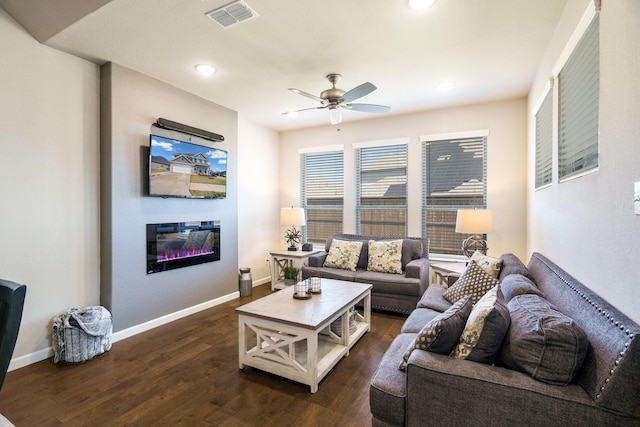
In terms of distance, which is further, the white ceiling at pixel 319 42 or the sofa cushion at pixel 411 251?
the sofa cushion at pixel 411 251

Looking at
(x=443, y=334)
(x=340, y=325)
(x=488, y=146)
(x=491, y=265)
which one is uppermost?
(x=488, y=146)

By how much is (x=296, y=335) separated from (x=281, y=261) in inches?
119

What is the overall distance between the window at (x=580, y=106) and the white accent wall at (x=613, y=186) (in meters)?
0.10

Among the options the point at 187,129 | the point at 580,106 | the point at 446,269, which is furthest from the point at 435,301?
the point at 187,129

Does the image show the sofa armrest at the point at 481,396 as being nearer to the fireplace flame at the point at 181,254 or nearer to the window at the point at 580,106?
the window at the point at 580,106

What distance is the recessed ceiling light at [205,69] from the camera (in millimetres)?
3100

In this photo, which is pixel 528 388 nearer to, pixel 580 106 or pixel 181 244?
pixel 580 106

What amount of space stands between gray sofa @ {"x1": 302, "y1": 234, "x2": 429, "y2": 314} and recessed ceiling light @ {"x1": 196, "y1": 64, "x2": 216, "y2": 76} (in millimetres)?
2695

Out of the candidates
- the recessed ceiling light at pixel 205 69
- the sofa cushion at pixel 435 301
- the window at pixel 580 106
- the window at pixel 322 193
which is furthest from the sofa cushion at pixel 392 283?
the recessed ceiling light at pixel 205 69

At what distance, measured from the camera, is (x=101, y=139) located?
3.09 m

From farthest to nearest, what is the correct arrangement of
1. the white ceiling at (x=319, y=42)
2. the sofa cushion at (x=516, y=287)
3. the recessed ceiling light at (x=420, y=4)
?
1. the white ceiling at (x=319, y=42)
2. the recessed ceiling light at (x=420, y=4)
3. the sofa cushion at (x=516, y=287)

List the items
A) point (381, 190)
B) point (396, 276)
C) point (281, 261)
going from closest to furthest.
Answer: point (396, 276) → point (381, 190) → point (281, 261)

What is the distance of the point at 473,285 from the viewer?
256 centimetres

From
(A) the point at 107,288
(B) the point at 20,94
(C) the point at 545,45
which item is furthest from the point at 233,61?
(C) the point at 545,45
